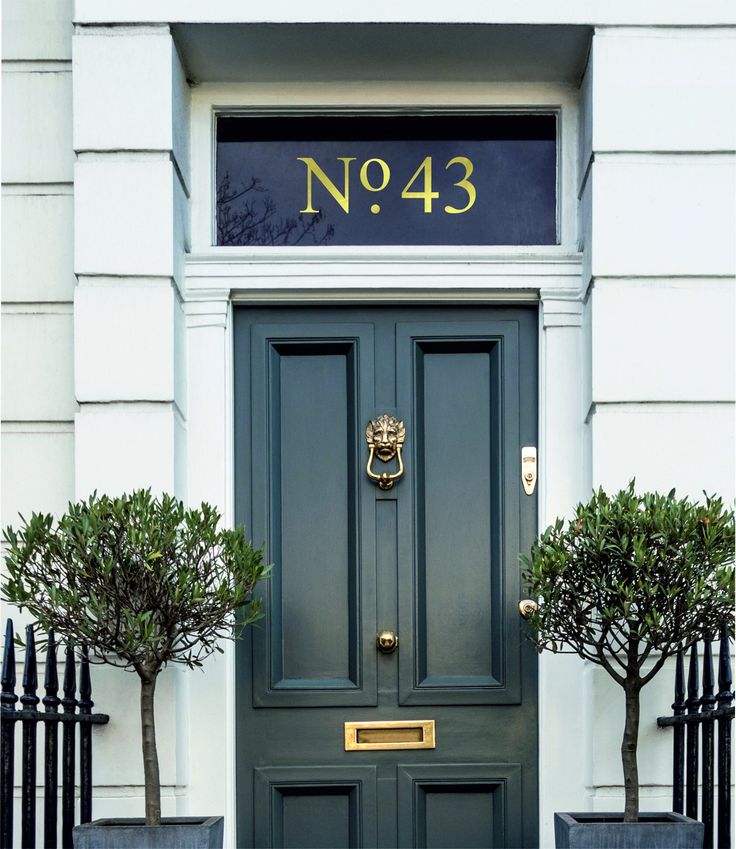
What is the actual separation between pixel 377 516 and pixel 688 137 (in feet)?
6.15

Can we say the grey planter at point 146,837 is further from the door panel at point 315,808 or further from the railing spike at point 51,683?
the door panel at point 315,808

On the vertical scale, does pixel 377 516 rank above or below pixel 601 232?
below

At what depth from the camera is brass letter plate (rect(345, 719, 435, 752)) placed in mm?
5578

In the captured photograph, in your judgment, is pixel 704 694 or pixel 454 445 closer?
pixel 704 694

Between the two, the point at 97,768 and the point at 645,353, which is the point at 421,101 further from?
the point at 97,768

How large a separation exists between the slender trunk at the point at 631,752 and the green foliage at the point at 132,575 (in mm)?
1316

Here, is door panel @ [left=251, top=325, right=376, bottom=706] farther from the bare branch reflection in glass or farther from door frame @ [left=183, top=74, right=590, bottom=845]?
the bare branch reflection in glass

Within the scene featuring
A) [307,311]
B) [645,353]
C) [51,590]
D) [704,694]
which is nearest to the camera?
[51,590]

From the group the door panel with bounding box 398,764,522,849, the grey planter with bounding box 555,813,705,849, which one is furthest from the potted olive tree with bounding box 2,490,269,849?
the grey planter with bounding box 555,813,705,849

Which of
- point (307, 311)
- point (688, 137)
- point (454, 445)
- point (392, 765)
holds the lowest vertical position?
point (392, 765)

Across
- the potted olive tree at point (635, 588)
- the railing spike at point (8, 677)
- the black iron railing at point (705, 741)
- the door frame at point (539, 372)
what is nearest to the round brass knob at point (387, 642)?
the door frame at point (539, 372)

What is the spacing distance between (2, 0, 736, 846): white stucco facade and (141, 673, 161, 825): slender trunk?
1.56ft

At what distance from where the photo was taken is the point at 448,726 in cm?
559

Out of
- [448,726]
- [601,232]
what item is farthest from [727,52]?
[448,726]
